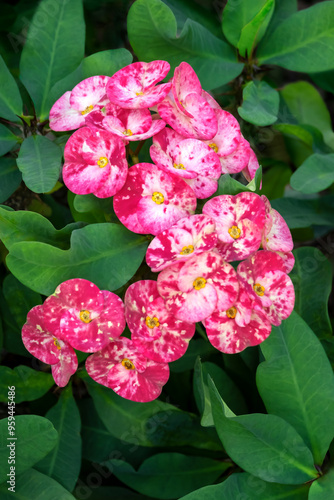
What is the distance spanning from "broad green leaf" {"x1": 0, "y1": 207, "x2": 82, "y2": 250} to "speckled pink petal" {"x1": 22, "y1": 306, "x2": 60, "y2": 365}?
0.13m

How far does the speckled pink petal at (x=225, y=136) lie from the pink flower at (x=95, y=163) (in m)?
0.20

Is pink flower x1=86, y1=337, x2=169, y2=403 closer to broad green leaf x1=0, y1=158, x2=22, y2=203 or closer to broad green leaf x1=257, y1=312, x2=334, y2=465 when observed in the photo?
broad green leaf x1=257, y1=312, x2=334, y2=465

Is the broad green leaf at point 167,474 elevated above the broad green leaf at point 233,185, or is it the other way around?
the broad green leaf at point 233,185

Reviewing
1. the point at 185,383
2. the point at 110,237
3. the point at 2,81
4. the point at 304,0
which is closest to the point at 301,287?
the point at 185,383

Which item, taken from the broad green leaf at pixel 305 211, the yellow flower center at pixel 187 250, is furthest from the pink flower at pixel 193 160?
the broad green leaf at pixel 305 211

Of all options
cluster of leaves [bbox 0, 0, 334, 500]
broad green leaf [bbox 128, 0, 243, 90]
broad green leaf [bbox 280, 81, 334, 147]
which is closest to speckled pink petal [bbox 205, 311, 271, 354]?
cluster of leaves [bbox 0, 0, 334, 500]

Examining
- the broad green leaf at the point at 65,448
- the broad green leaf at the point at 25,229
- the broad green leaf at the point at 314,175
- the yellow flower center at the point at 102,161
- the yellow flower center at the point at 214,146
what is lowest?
the broad green leaf at the point at 65,448

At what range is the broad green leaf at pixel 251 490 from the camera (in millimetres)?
1132

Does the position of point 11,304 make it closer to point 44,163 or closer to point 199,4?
point 44,163

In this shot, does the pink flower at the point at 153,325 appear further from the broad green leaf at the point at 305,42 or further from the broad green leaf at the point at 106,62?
the broad green leaf at the point at 305,42

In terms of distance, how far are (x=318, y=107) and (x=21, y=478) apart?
1.39m

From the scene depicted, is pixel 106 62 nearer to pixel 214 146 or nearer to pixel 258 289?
pixel 214 146

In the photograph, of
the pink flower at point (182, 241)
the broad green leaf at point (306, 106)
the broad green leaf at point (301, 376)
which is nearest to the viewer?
the pink flower at point (182, 241)

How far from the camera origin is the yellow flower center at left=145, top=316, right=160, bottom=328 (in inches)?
39.0
